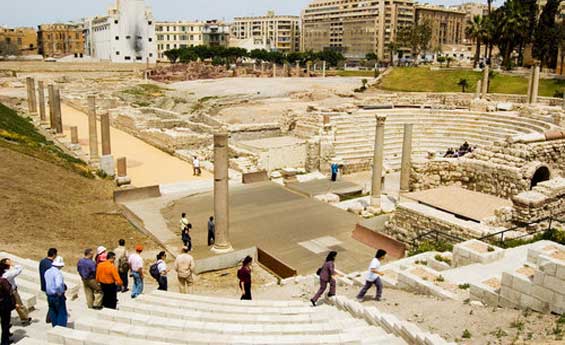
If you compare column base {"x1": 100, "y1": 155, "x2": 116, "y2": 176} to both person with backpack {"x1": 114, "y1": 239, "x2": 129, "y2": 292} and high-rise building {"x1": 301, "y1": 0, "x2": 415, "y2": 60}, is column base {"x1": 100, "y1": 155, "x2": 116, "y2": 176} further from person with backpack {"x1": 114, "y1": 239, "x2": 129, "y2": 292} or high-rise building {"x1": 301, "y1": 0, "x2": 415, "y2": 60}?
high-rise building {"x1": 301, "y1": 0, "x2": 415, "y2": 60}

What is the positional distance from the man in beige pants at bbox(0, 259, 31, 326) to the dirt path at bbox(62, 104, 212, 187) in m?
16.4

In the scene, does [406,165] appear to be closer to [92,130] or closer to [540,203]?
[540,203]

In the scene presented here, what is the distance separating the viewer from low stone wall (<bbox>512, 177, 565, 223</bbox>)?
15922 mm

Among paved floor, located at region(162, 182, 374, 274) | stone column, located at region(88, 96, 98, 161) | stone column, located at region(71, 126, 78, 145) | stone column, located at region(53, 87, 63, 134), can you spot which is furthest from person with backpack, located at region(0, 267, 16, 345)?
stone column, located at region(53, 87, 63, 134)

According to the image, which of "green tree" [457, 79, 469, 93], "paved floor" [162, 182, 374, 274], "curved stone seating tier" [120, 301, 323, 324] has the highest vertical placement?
"green tree" [457, 79, 469, 93]

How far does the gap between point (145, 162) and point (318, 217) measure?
13997mm

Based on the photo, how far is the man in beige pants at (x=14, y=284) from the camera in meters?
8.40

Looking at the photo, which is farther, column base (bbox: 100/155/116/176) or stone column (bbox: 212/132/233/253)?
column base (bbox: 100/155/116/176)

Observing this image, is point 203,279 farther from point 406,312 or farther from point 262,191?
point 262,191

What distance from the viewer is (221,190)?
52.3ft

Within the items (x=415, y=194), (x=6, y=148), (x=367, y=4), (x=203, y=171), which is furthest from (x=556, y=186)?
(x=367, y=4)

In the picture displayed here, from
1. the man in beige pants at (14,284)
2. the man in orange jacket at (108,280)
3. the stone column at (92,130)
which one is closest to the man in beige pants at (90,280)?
the man in orange jacket at (108,280)

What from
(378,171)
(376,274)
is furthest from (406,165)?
(376,274)

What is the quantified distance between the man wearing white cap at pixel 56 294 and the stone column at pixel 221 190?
286 inches
